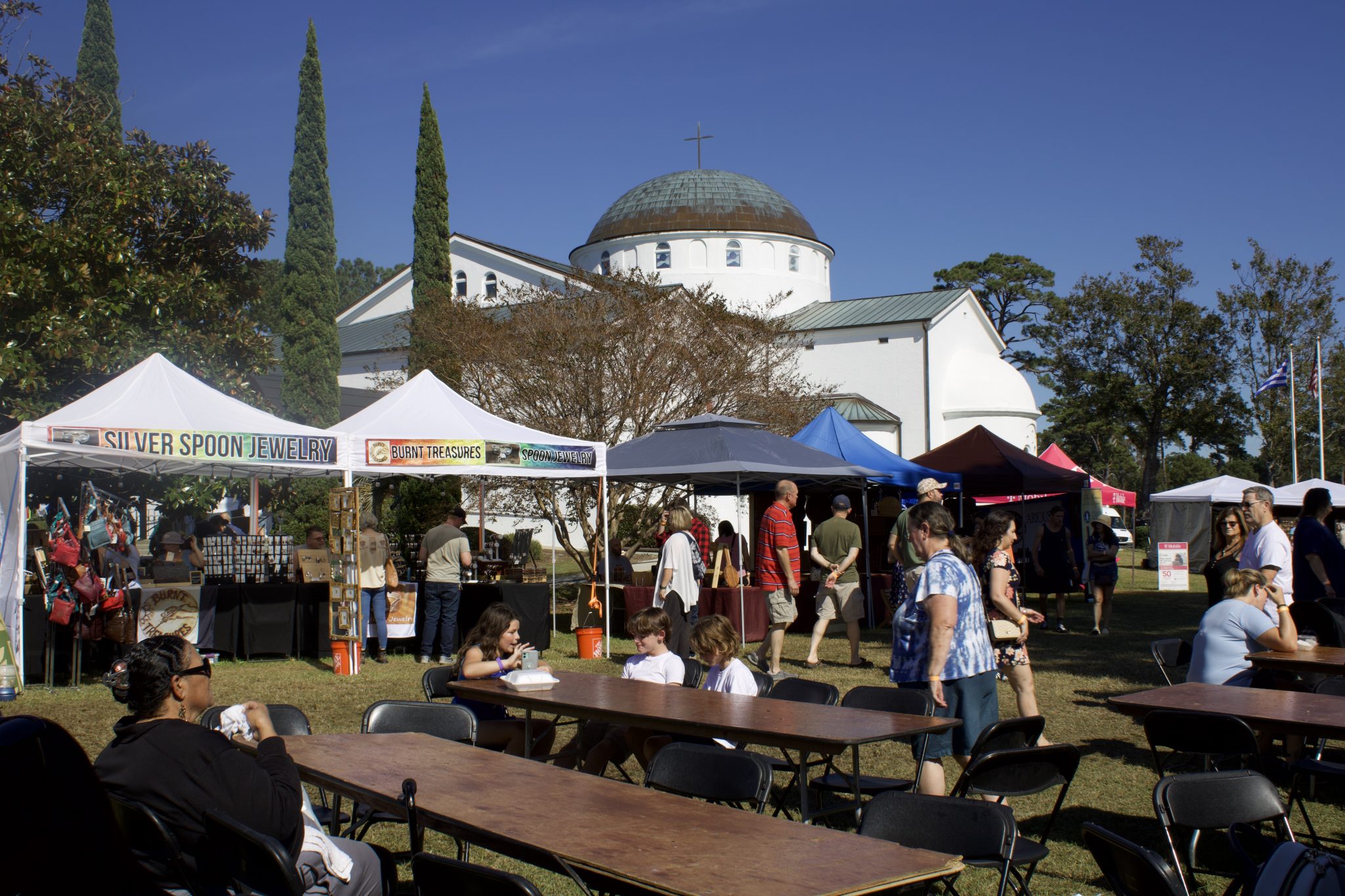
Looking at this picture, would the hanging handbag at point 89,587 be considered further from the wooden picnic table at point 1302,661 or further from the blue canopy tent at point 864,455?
the blue canopy tent at point 864,455

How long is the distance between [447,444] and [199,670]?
31.4 feet

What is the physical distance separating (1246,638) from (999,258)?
61620mm

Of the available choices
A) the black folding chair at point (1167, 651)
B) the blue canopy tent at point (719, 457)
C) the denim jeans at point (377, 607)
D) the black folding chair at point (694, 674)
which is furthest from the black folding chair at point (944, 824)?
the blue canopy tent at point (719, 457)

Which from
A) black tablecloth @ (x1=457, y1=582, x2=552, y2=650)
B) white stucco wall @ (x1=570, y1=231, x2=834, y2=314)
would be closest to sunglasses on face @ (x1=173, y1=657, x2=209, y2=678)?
black tablecloth @ (x1=457, y1=582, x2=552, y2=650)

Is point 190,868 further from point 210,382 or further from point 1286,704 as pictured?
point 210,382

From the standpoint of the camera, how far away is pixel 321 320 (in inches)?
1401

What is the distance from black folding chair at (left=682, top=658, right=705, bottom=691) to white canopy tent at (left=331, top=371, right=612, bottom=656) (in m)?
5.67

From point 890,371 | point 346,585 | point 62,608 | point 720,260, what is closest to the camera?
point 62,608

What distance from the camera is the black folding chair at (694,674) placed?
746 centimetres

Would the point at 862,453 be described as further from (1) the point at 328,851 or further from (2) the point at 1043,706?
(1) the point at 328,851

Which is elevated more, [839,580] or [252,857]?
[839,580]

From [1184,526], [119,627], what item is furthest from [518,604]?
[1184,526]

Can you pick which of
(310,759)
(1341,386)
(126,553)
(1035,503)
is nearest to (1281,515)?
(1035,503)

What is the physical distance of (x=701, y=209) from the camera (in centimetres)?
5012
